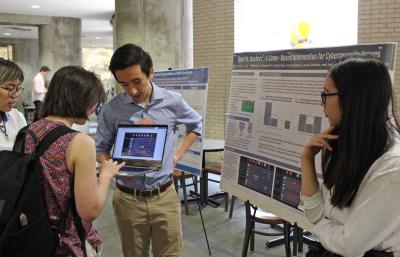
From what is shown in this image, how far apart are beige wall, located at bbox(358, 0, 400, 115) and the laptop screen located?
377 cm

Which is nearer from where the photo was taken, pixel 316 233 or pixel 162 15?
pixel 316 233

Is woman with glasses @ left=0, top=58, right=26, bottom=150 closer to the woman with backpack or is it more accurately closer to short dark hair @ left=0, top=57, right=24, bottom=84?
short dark hair @ left=0, top=57, right=24, bottom=84

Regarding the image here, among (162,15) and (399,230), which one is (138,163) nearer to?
(399,230)

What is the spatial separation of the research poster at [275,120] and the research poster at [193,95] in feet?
3.41

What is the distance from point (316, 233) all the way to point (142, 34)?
517 centimetres

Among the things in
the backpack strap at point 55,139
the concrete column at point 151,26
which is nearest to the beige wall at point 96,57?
the concrete column at point 151,26

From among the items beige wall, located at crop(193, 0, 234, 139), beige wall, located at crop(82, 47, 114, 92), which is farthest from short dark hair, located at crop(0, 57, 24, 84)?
beige wall, located at crop(82, 47, 114, 92)

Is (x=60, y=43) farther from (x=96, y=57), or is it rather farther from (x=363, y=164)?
(x=363, y=164)

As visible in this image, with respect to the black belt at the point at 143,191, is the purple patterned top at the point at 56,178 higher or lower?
higher

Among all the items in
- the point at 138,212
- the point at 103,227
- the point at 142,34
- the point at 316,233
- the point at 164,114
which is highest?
the point at 142,34

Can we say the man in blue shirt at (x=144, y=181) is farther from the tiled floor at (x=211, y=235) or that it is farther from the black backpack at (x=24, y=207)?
the tiled floor at (x=211, y=235)

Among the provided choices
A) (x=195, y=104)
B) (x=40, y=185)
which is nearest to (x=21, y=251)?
A: (x=40, y=185)

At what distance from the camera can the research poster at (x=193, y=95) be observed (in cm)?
371

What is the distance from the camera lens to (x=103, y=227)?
4344mm
